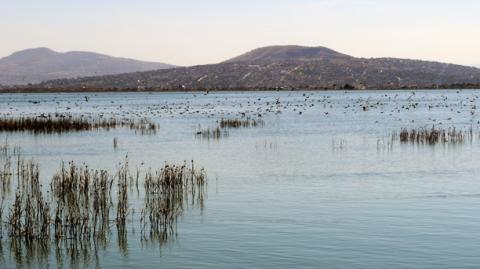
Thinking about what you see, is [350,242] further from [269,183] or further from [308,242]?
[269,183]

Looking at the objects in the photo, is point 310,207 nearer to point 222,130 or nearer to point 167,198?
point 167,198

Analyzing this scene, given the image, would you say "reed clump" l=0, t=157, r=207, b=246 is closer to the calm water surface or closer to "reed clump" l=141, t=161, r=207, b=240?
"reed clump" l=141, t=161, r=207, b=240

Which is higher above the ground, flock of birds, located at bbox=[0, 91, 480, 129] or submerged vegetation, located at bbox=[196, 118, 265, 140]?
submerged vegetation, located at bbox=[196, 118, 265, 140]

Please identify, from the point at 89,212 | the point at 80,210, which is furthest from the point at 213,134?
the point at 89,212

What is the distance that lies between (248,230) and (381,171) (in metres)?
13.4

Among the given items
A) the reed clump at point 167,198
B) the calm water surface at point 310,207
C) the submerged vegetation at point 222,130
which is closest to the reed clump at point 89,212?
the reed clump at point 167,198

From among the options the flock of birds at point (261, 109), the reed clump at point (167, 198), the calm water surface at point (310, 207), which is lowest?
the flock of birds at point (261, 109)

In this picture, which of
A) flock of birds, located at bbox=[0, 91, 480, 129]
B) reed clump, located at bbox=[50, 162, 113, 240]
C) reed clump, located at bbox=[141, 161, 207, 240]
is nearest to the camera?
reed clump, located at bbox=[50, 162, 113, 240]

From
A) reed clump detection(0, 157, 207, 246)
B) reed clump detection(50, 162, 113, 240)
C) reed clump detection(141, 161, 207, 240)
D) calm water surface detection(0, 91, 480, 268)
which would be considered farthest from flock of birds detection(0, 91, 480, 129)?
reed clump detection(50, 162, 113, 240)

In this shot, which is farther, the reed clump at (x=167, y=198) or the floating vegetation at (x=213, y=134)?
the floating vegetation at (x=213, y=134)

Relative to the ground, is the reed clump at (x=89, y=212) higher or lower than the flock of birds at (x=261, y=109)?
higher

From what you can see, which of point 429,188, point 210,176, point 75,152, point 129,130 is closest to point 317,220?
point 429,188

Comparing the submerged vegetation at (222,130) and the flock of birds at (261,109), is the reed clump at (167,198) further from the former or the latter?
the flock of birds at (261,109)

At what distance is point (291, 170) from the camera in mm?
32500
